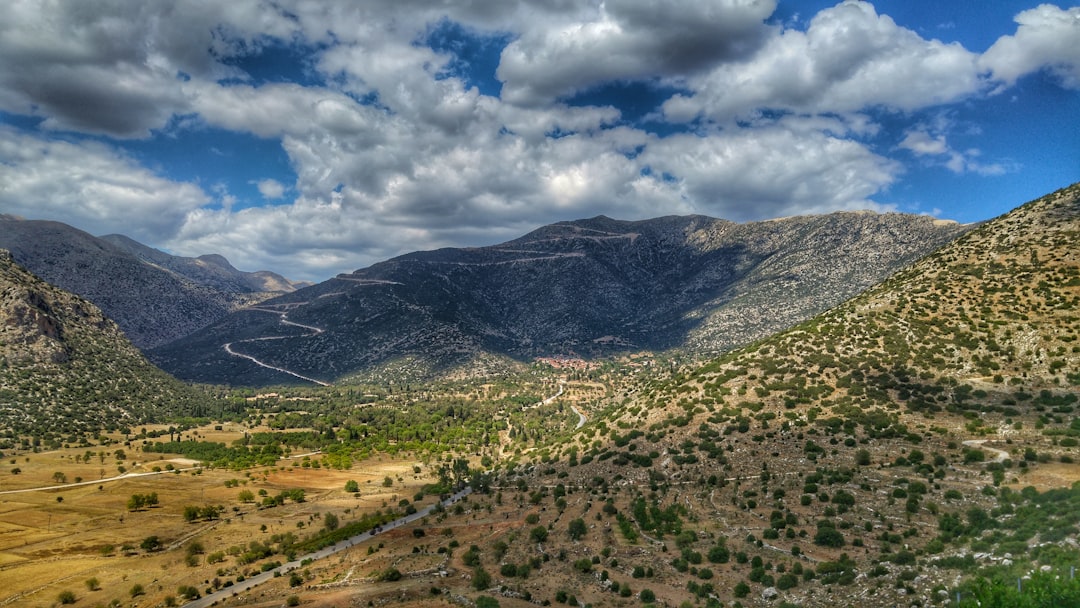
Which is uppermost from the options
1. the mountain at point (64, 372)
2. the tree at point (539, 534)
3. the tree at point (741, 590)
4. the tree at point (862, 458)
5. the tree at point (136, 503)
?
the mountain at point (64, 372)

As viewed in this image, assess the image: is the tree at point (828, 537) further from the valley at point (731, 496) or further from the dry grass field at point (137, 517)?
the dry grass field at point (137, 517)

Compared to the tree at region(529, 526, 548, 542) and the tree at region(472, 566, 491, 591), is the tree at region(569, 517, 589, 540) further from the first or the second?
the tree at region(472, 566, 491, 591)

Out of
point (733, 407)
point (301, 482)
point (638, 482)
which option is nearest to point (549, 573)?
point (638, 482)

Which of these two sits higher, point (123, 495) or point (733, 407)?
point (733, 407)

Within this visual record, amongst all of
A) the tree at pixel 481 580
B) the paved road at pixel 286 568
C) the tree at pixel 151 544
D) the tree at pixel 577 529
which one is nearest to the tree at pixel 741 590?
the tree at pixel 577 529

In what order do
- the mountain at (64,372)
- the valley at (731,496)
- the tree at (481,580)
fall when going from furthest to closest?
the mountain at (64,372) < the tree at (481,580) < the valley at (731,496)

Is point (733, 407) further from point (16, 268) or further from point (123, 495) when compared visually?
point (16, 268)

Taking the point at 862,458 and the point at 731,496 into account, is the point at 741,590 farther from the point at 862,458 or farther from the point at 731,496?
the point at 862,458
